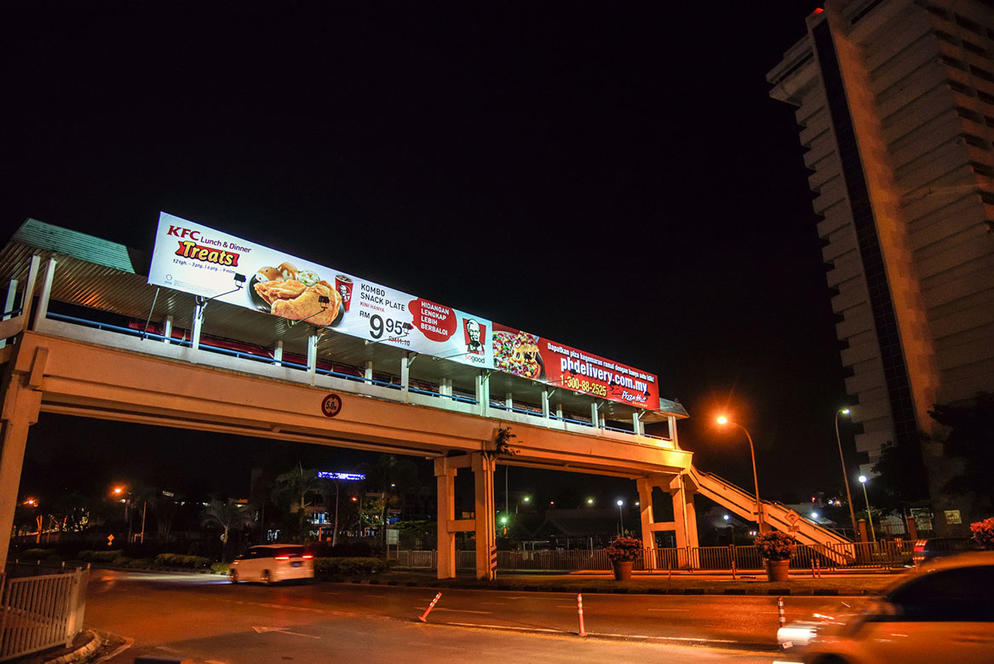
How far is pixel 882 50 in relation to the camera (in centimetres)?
7588

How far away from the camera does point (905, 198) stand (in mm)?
71000

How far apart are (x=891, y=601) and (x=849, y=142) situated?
272 ft

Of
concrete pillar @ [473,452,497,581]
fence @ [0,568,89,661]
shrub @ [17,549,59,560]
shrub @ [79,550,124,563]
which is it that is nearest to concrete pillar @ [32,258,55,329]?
fence @ [0,568,89,661]

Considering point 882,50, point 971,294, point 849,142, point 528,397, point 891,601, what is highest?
point 882,50

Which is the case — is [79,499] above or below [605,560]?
above

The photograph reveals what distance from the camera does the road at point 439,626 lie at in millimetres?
10656

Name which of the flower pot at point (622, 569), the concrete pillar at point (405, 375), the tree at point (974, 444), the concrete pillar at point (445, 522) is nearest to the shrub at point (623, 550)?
the flower pot at point (622, 569)

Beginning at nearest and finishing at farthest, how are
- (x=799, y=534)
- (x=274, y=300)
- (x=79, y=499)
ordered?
(x=274, y=300)
(x=799, y=534)
(x=79, y=499)

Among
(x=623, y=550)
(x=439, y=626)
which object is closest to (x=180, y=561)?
(x=623, y=550)

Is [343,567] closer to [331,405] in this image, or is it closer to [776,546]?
[331,405]

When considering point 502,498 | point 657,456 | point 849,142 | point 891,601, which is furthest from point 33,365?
point 502,498

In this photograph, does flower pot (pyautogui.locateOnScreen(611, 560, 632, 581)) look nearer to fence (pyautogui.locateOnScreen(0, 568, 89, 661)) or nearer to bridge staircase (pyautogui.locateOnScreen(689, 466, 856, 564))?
bridge staircase (pyautogui.locateOnScreen(689, 466, 856, 564))

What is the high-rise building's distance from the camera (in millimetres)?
64438

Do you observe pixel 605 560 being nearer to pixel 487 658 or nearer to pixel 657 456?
pixel 657 456
